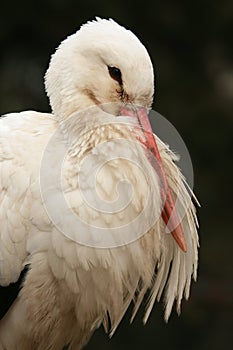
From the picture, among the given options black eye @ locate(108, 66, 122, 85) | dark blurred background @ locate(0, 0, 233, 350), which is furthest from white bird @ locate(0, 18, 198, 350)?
dark blurred background @ locate(0, 0, 233, 350)

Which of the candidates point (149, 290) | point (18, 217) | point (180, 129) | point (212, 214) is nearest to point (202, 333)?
point (212, 214)

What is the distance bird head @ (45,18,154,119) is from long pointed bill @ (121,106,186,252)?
1.1 inches

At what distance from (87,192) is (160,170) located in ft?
0.68

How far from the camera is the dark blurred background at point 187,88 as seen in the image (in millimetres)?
5469

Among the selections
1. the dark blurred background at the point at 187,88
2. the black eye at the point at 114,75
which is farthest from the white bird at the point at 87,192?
the dark blurred background at the point at 187,88

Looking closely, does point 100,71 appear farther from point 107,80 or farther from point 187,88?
point 187,88

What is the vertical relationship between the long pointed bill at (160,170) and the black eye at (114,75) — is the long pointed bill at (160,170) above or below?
below

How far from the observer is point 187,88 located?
18.6 ft

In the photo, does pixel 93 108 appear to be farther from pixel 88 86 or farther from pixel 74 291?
pixel 74 291

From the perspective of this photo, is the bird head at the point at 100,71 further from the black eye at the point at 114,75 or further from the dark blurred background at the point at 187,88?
the dark blurred background at the point at 187,88

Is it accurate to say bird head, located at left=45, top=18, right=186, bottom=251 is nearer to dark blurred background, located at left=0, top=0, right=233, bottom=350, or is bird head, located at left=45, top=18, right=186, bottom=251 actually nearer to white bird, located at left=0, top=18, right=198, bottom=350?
white bird, located at left=0, top=18, right=198, bottom=350

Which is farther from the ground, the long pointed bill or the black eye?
the black eye

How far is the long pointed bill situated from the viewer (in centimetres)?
287

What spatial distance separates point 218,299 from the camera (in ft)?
18.9
